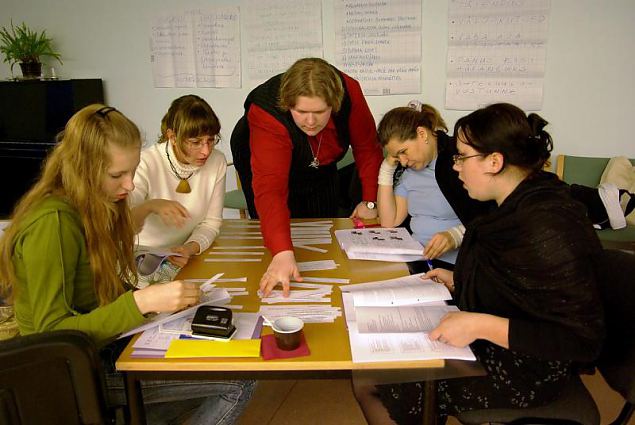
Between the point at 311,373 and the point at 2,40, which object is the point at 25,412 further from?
the point at 2,40

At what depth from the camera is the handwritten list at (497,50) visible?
3.51m

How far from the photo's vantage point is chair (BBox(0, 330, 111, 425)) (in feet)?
3.04

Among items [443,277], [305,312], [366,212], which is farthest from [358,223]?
[305,312]

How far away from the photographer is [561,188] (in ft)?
4.02

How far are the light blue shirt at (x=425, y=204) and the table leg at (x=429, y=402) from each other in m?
0.80

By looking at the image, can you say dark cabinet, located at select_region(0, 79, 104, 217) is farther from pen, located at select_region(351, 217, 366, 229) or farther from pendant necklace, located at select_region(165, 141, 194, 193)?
pen, located at select_region(351, 217, 366, 229)

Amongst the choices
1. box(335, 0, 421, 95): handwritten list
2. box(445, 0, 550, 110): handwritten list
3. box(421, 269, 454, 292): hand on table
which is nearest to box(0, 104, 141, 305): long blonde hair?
box(421, 269, 454, 292): hand on table

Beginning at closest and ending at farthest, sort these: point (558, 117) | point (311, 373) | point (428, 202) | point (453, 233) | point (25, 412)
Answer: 1. point (25, 412)
2. point (311, 373)
3. point (453, 233)
4. point (428, 202)
5. point (558, 117)

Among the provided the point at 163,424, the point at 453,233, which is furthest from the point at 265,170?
the point at 163,424

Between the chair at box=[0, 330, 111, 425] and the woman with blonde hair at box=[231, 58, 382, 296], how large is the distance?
1.77 ft

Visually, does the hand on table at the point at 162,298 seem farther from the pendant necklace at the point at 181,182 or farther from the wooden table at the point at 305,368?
the pendant necklace at the point at 181,182

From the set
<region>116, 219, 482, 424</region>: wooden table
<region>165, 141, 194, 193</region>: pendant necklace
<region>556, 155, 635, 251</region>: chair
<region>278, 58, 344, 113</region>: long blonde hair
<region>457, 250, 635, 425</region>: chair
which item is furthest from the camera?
<region>556, 155, 635, 251</region>: chair

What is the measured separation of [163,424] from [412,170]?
127 centimetres

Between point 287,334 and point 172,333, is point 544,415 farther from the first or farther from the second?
point 172,333
